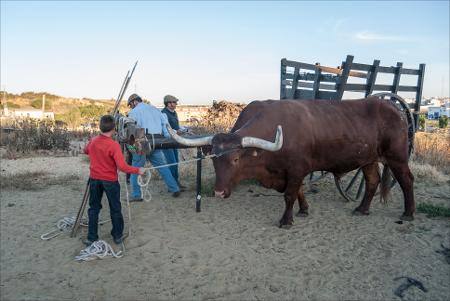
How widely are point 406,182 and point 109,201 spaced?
176 inches

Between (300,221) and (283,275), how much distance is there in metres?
1.88

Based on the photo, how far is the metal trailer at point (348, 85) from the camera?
705 centimetres

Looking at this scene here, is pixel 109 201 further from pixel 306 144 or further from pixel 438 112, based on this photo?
pixel 438 112

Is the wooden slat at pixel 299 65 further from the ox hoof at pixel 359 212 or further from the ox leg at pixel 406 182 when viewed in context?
the ox hoof at pixel 359 212

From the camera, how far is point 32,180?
9.07 meters

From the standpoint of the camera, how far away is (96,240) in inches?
212

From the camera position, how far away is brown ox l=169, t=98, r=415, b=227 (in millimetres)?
5469

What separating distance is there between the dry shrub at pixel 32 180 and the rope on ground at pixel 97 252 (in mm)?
3849

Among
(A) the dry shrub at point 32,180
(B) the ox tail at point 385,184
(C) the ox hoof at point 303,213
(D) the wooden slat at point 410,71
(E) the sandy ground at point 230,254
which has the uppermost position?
(D) the wooden slat at point 410,71

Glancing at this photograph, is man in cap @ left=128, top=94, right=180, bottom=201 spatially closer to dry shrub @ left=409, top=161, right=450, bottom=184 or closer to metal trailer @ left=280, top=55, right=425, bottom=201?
metal trailer @ left=280, top=55, right=425, bottom=201

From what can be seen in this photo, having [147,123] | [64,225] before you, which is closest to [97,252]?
[64,225]

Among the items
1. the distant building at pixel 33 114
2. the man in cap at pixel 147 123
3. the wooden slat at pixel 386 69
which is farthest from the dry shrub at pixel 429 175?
the distant building at pixel 33 114

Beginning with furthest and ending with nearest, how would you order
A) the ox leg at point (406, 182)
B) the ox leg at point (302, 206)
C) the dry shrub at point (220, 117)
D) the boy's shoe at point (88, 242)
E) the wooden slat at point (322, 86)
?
the dry shrub at point (220, 117) → the wooden slat at point (322, 86) → the ox leg at point (302, 206) → the ox leg at point (406, 182) → the boy's shoe at point (88, 242)

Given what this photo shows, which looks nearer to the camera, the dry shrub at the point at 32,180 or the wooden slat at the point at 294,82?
the wooden slat at the point at 294,82
